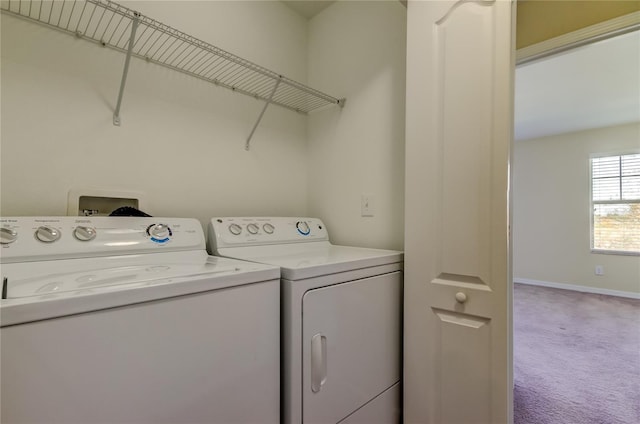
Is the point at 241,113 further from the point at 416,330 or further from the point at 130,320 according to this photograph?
the point at 416,330

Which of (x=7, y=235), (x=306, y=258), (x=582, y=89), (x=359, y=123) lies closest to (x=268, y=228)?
(x=306, y=258)

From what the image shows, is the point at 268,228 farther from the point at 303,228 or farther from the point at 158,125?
the point at 158,125

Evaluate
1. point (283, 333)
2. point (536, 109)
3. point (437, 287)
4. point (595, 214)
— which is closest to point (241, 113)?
point (283, 333)

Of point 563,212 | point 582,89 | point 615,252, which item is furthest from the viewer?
point 563,212

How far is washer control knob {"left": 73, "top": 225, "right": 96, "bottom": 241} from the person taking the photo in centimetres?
98

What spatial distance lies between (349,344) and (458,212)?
64 cm

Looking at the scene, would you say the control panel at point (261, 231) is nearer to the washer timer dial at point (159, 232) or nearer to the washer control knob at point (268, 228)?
the washer control knob at point (268, 228)

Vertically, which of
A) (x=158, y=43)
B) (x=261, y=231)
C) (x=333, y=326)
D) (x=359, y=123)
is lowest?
(x=333, y=326)

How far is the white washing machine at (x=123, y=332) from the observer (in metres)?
0.55

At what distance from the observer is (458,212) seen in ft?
3.77

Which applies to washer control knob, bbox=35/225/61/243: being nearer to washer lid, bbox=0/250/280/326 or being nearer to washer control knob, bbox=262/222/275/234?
washer lid, bbox=0/250/280/326

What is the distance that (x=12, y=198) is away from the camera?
102 centimetres

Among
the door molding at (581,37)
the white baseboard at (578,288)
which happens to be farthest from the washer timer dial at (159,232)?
the white baseboard at (578,288)

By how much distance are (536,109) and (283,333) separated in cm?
445
